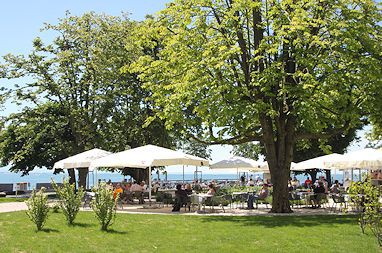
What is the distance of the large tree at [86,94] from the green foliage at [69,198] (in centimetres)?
1834

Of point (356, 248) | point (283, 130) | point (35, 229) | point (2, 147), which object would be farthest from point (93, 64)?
point (356, 248)

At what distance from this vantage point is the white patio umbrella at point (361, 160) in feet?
60.1

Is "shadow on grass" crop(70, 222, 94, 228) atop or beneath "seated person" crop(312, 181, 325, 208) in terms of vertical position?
beneath

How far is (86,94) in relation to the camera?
34938 millimetres

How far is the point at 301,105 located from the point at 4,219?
10611 millimetres

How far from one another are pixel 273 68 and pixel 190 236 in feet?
23.2

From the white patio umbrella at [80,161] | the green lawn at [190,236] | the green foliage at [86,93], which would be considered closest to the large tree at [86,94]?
the green foliage at [86,93]

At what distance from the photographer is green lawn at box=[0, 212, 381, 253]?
10.5 m

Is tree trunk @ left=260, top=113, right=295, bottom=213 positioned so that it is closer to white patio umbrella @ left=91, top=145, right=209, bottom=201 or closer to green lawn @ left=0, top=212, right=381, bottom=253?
green lawn @ left=0, top=212, right=381, bottom=253

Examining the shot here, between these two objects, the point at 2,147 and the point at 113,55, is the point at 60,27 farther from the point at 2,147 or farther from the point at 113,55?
the point at 2,147

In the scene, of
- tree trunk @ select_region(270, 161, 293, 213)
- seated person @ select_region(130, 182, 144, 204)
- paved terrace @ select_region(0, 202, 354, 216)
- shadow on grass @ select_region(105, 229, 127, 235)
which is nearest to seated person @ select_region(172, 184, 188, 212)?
paved terrace @ select_region(0, 202, 354, 216)

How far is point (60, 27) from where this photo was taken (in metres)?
34.6

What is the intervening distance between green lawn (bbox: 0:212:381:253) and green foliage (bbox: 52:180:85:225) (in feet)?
1.19

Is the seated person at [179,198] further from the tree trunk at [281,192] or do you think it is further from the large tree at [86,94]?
the large tree at [86,94]
